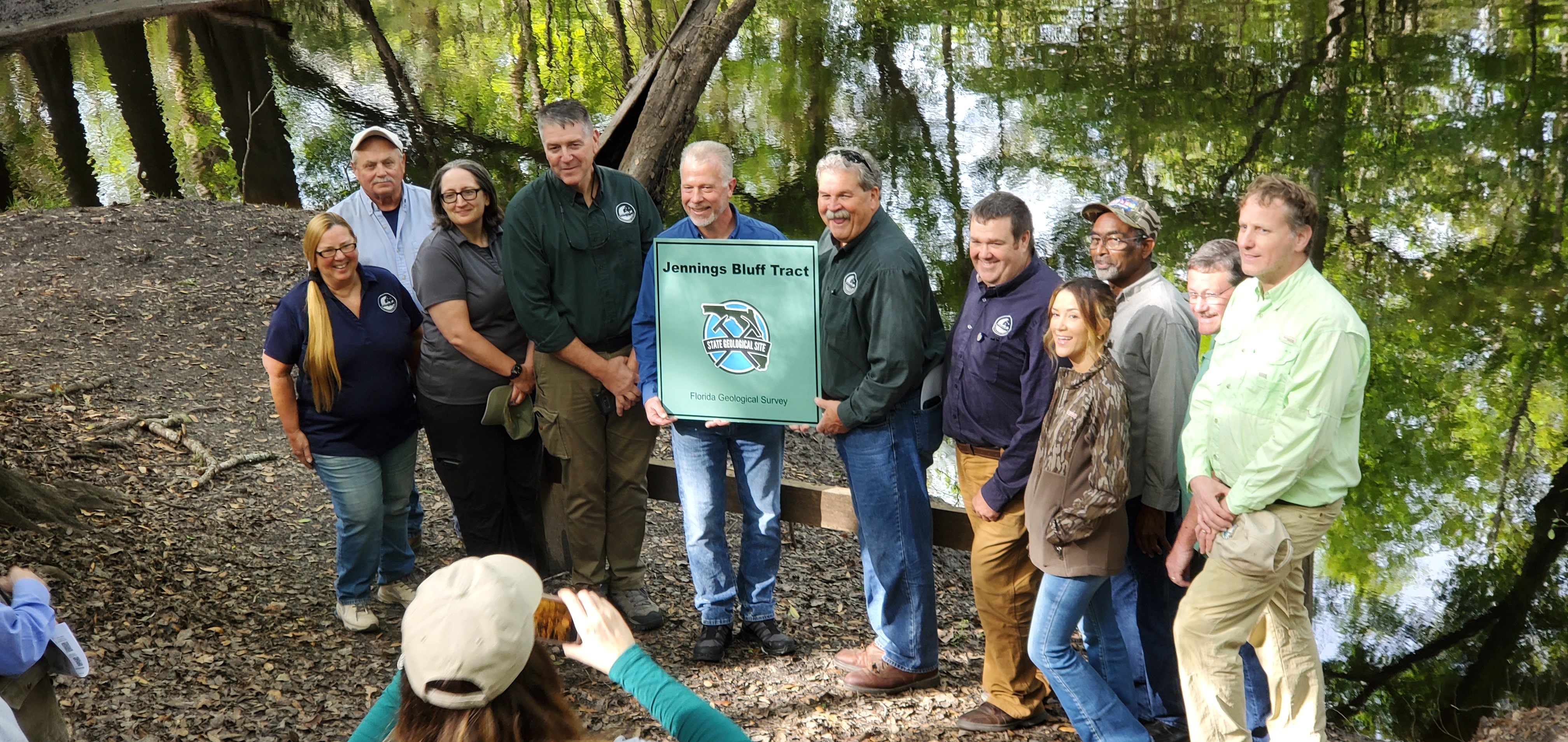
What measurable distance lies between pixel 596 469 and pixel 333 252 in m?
1.20

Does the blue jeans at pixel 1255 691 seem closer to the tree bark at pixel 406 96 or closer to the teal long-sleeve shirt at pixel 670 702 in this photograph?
the teal long-sleeve shirt at pixel 670 702

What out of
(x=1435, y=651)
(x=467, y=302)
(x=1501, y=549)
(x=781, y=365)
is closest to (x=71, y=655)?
(x=467, y=302)

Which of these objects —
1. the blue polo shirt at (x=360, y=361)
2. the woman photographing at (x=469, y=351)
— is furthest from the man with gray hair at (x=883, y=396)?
the blue polo shirt at (x=360, y=361)

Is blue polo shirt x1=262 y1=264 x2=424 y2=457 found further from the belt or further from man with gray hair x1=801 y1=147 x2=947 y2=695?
man with gray hair x1=801 y1=147 x2=947 y2=695

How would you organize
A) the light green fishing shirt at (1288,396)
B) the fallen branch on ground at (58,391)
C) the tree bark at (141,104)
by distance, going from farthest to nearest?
the tree bark at (141,104) → the fallen branch on ground at (58,391) → the light green fishing shirt at (1288,396)

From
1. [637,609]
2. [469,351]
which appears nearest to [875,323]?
[469,351]

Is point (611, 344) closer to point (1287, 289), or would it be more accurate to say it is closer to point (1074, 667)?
point (1074, 667)

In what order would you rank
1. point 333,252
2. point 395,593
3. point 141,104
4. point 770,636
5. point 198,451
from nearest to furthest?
point 333,252 → point 770,636 → point 395,593 → point 198,451 → point 141,104

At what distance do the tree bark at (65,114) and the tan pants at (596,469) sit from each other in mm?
11154

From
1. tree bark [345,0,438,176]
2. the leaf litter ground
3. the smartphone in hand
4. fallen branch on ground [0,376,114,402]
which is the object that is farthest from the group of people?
tree bark [345,0,438,176]

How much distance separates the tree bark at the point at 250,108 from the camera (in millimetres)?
13555

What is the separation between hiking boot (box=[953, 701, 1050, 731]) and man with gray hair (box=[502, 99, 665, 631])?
1350 mm

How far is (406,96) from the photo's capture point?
17.4 metres

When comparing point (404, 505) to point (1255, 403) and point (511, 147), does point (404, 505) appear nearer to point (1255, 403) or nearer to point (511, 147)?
point (1255, 403)
